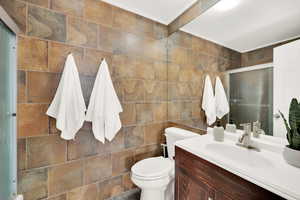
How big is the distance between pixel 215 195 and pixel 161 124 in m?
1.16

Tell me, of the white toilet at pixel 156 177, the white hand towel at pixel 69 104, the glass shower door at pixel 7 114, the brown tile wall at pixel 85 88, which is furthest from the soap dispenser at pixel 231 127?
the glass shower door at pixel 7 114

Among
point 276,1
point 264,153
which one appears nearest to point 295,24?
point 276,1

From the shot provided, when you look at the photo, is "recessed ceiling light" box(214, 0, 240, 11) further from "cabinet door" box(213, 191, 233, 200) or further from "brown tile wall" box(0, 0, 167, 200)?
"cabinet door" box(213, 191, 233, 200)

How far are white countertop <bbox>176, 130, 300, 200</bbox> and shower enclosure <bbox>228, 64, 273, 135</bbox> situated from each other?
0.56ft

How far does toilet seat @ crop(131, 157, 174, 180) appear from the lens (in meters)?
1.28

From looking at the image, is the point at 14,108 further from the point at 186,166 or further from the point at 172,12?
the point at 172,12

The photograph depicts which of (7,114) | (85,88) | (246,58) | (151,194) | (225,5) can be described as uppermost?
(225,5)

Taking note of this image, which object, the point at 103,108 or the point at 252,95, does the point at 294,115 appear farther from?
the point at 103,108

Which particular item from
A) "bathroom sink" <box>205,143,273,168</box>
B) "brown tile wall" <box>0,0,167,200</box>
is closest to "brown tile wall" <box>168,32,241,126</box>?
"brown tile wall" <box>0,0,167,200</box>

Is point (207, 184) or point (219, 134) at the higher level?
point (219, 134)

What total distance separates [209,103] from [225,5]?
37.3 inches

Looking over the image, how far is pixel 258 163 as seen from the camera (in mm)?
915

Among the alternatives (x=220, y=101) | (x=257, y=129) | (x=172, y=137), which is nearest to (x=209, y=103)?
(x=220, y=101)

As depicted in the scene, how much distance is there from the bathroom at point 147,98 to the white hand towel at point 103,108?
0.01m
